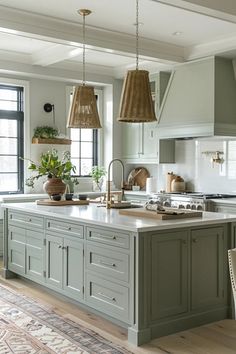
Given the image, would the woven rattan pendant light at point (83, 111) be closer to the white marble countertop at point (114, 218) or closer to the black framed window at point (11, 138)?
the white marble countertop at point (114, 218)

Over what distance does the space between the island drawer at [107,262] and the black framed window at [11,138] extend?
3391 millimetres

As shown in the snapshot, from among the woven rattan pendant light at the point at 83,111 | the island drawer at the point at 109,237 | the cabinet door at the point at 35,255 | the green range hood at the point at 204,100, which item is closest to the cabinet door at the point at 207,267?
the island drawer at the point at 109,237

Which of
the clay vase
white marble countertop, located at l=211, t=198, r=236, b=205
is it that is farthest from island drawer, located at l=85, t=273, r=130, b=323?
white marble countertop, located at l=211, t=198, r=236, b=205

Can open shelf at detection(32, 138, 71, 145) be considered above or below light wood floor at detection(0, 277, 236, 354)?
above

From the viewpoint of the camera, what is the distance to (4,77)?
6.97 meters

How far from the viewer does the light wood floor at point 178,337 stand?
3450mm

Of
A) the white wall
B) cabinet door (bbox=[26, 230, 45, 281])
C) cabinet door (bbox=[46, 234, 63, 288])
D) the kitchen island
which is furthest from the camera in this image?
the white wall

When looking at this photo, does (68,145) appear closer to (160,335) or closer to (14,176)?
(14,176)

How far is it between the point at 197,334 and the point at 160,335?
32 cm

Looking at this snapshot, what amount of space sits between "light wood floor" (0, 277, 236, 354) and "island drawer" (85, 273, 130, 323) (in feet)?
0.44

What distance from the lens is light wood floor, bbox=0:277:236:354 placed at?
3450 millimetres

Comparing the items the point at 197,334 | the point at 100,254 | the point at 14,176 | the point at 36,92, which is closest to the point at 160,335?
the point at 197,334

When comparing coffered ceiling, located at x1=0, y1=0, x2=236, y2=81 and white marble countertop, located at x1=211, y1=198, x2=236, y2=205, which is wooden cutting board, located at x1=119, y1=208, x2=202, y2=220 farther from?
coffered ceiling, located at x1=0, y1=0, x2=236, y2=81

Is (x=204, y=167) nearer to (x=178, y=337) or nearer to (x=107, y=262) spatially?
(x=107, y=262)
